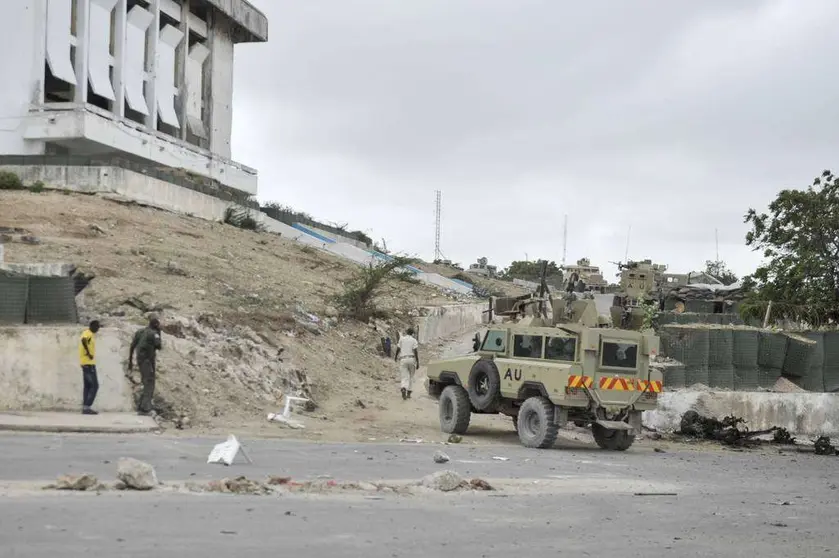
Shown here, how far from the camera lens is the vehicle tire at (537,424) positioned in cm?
1822

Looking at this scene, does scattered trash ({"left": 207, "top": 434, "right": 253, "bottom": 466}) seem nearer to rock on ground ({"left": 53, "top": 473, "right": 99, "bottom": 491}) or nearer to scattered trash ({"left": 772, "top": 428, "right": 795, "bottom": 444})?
rock on ground ({"left": 53, "top": 473, "right": 99, "bottom": 491})

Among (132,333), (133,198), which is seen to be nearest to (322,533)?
(132,333)

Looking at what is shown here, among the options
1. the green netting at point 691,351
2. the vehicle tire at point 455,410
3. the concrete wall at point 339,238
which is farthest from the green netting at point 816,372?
the concrete wall at point 339,238

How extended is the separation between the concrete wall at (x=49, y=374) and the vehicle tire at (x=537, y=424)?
6.67 meters

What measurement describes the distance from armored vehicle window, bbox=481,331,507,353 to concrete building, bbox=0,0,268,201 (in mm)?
23023

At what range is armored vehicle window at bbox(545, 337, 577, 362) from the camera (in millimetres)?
18562

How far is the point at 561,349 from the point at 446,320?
57.9ft

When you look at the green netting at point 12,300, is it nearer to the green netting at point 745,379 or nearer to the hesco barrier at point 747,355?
the hesco barrier at point 747,355

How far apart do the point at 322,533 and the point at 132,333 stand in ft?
38.1

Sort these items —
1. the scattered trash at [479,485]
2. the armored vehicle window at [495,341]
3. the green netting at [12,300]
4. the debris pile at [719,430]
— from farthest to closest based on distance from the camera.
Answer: the debris pile at [719,430], the armored vehicle window at [495,341], the green netting at [12,300], the scattered trash at [479,485]

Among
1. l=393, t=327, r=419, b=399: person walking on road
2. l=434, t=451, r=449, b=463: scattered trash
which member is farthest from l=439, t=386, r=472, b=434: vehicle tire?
l=434, t=451, r=449, b=463: scattered trash

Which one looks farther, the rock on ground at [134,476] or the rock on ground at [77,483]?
the rock on ground at [134,476]

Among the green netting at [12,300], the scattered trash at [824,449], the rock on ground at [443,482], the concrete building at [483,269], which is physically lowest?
the scattered trash at [824,449]

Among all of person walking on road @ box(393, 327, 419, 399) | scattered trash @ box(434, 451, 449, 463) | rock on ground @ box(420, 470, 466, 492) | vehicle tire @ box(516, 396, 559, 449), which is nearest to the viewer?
rock on ground @ box(420, 470, 466, 492)
